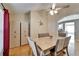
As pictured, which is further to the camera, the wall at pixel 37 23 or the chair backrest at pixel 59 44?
the chair backrest at pixel 59 44

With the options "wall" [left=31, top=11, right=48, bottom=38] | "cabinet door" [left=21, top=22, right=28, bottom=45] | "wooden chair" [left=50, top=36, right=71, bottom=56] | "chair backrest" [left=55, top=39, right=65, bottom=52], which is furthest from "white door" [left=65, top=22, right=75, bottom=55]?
"cabinet door" [left=21, top=22, right=28, bottom=45]

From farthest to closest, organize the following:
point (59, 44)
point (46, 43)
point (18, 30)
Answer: point (46, 43) < point (59, 44) < point (18, 30)

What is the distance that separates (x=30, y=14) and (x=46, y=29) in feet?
1.25

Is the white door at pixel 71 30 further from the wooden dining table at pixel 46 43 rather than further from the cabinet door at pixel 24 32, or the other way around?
the cabinet door at pixel 24 32

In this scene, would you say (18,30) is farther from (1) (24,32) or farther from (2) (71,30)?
(2) (71,30)

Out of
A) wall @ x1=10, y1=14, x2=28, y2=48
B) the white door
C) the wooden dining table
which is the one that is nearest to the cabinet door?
wall @ x1=10, y1=14, x2=28, y2=48

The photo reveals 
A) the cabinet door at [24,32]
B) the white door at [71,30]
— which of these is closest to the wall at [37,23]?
the cabinet door at [24,32]

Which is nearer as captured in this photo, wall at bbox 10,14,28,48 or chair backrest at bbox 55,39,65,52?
wall at bbox 10,14,28,48

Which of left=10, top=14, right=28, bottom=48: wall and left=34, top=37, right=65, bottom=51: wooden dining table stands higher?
left=10, top=14, right=28, bottom=48: wall

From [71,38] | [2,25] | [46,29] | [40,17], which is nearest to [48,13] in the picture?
[40,17]

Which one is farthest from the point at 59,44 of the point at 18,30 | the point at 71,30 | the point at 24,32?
the point at 18,30

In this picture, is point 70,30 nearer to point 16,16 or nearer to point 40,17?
point 40,17

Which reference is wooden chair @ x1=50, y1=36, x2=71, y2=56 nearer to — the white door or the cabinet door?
the white door

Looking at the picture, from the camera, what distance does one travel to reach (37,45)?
6.76 ft
